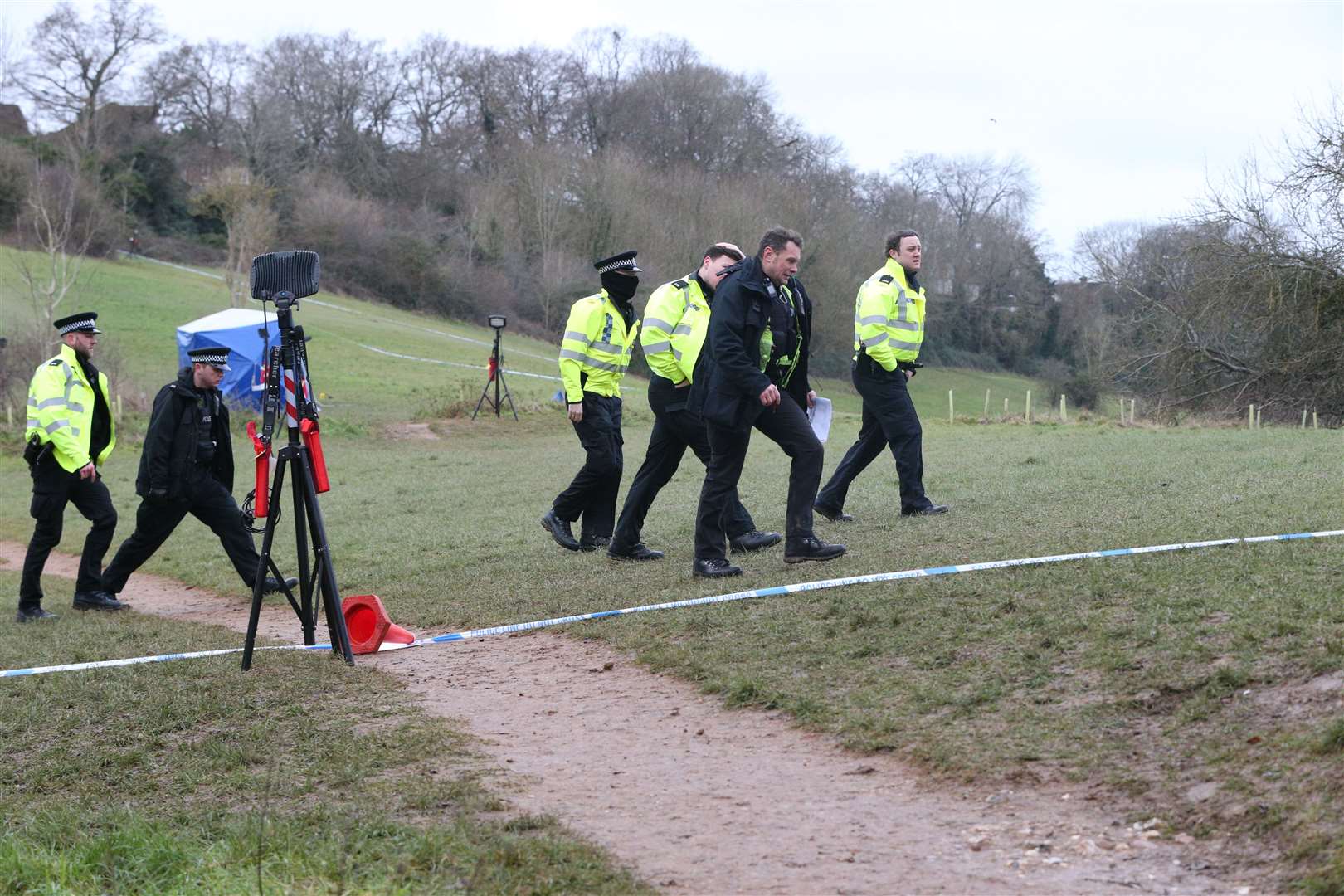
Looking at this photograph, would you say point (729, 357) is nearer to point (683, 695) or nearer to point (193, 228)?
point (683, 695)

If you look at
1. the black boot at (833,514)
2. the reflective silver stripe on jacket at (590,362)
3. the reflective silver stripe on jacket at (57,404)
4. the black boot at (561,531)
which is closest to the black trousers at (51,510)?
the reflective silver stripe on jacket at (57,404)

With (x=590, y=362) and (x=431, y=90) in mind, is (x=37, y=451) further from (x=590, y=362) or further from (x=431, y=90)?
(x=431, y=90)

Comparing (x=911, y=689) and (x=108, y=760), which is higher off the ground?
(x=911, y=689)

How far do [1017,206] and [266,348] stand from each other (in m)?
74.8

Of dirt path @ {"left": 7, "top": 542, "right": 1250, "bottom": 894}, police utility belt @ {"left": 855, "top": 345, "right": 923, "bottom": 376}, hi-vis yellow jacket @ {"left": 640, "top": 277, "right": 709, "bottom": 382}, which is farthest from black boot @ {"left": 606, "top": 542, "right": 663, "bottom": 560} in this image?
dirt path @ {"left": 7, "top": 542, "right": 1250, "bottom": 894}

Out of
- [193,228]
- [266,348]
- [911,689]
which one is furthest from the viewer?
[193,228]

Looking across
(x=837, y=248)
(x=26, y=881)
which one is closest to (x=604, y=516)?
(x=26, y=881)

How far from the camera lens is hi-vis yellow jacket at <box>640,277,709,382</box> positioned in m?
9.76

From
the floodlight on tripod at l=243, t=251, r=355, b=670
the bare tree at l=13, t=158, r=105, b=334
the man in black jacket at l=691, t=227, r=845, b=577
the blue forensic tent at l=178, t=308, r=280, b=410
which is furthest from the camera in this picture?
the bare tree at l=13, t=158, r=105, b=334

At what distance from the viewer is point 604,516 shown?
11.3 m

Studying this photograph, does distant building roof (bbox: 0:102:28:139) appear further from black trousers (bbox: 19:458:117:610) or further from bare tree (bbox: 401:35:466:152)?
black trousers (bbox: 19:458:117:610)

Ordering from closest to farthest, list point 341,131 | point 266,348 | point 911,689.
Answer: point 911,689 → point 266,348 → point 341,131

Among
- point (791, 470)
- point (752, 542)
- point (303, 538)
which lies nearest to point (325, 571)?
point (303, 538)

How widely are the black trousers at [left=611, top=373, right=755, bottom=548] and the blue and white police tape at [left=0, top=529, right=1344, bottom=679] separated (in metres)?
1.86
